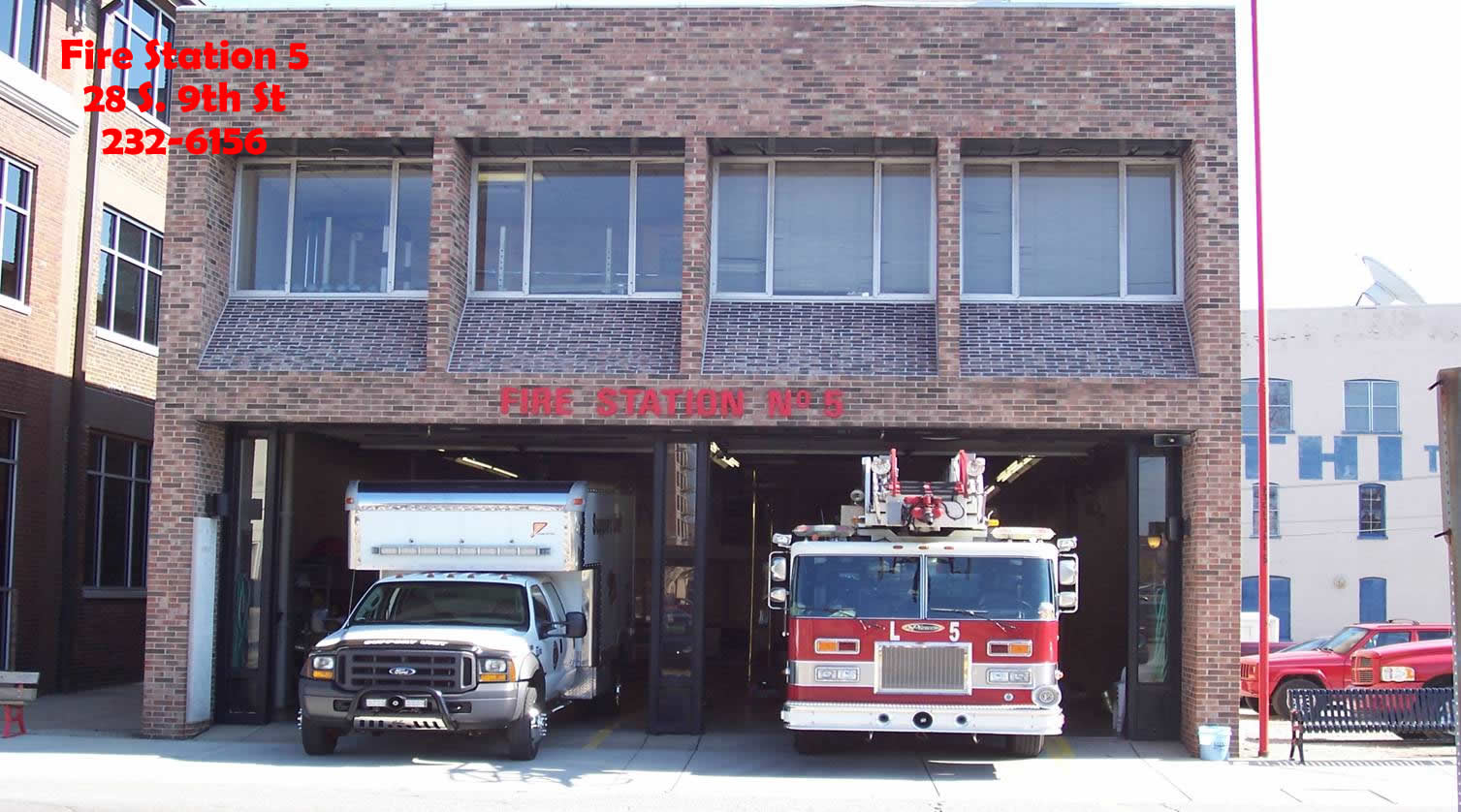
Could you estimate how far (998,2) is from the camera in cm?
1584

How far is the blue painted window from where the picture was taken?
37.0 metres

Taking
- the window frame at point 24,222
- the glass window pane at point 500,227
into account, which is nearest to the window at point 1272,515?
the glass window pane at point 500,227

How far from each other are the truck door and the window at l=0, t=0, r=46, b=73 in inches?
459

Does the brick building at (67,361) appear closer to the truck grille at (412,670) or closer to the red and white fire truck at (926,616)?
the truck grille at (412,670)

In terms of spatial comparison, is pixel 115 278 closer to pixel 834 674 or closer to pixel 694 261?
pixel 694 261

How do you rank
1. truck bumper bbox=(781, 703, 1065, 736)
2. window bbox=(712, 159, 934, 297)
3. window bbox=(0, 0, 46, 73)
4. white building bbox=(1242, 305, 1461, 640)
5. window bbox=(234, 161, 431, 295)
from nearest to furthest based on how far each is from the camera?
truck bumper bbox=(781, 703, 1065, 736) < window bbox=(712, 159, 934, 297) < window bbox=(234, 161, 431, 295) < window bbox=(0, 0, 46, 73) < white building bbox=(1242, 305, 1461, 640)

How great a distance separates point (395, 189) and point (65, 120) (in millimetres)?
7045

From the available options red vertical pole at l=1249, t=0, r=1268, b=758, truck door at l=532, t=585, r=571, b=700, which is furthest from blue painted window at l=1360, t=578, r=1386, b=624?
truck door at l=532, t=585, r=571, b=700

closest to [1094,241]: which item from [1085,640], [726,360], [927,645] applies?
[726,360]

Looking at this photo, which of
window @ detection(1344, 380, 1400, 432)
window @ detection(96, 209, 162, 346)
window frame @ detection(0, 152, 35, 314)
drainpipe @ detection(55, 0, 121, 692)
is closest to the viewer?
window frame @ detection(0, 152, 35, 314)

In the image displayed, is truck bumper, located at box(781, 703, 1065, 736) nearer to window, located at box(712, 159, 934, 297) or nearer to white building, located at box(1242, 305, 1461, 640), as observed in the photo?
window, located at box(712, 159, 934, 297)

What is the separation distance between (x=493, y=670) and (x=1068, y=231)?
27.7ft

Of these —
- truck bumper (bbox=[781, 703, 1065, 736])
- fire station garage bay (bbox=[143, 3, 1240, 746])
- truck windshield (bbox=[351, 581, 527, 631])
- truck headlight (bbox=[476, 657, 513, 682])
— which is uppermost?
fire station garage bay (bbox=[143, 3, 1240, 746])

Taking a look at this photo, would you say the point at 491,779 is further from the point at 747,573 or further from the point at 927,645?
the point at 747,573
